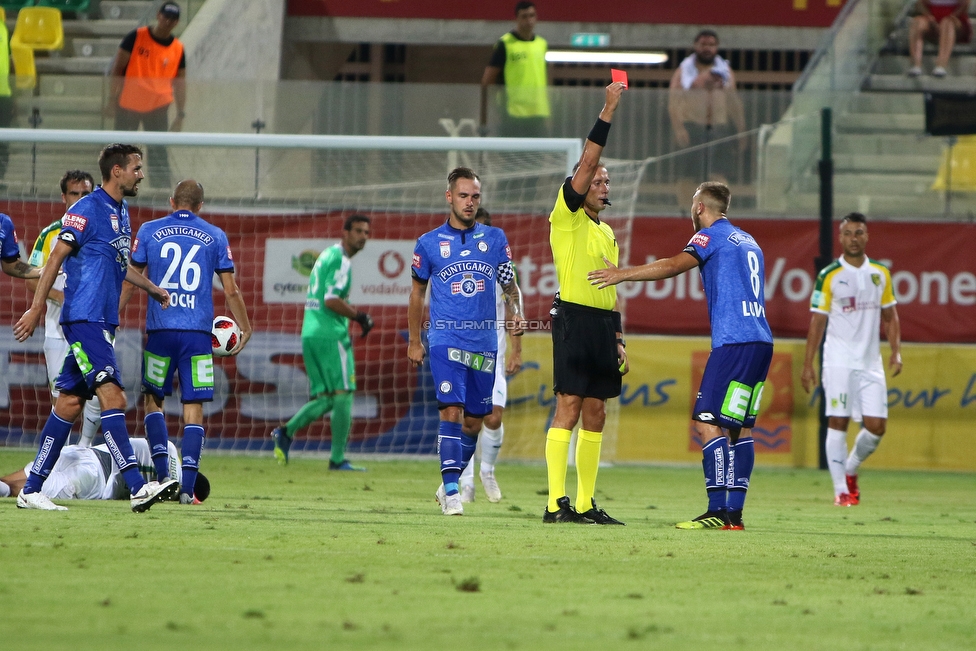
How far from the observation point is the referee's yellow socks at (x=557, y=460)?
8.23m

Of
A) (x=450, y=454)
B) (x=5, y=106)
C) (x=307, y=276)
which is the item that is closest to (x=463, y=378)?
(x=450, y=454)

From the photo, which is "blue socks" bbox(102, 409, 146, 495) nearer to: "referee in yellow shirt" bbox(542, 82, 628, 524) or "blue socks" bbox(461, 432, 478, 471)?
"blue socks" bbox(461, 432, 478, 471)

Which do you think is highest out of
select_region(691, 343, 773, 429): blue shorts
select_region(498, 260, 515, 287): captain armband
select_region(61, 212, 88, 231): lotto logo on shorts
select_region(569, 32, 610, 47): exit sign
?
select_region(569, 32, 610, 47): exit sign

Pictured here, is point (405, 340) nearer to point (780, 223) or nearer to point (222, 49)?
point (780, 223)

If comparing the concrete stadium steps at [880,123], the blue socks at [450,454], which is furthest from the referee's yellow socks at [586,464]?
the concrete stadium steps at [880,123]

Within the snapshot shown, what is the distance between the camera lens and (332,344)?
44.2ft

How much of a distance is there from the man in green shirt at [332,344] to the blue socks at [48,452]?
16.4ft

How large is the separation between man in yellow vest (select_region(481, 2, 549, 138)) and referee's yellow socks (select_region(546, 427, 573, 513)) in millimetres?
8251

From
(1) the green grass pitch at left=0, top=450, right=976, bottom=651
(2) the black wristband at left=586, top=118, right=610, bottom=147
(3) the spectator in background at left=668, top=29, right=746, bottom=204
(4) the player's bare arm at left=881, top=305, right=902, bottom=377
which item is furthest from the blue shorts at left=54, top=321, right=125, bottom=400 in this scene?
(3) the spectator in background at left=668, top=29, right=746, bottom=204

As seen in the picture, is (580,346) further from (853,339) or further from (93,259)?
(853,339)

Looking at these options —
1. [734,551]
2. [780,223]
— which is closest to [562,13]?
[780,223]

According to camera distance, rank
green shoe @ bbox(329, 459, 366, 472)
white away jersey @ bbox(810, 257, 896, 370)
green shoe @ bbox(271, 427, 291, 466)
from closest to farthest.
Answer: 1. white away jersey @ bbox(810, 257, 896, 370)
2. green shoe @ bbox(329, 459, 366, 472)
3. green shoe @ bbox(271, 427, 291, 466)

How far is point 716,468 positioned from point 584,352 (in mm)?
1053

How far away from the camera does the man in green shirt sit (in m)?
13.3
